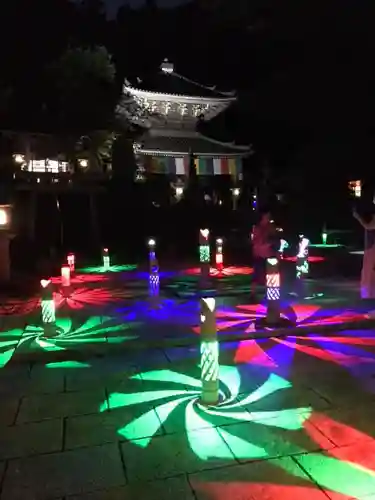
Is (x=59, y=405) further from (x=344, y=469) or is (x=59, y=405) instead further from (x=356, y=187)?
(x=356, y=187)

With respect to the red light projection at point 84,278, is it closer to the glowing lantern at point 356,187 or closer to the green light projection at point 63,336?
the green light projection at point 63,336

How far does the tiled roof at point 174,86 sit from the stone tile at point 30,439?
27092mm

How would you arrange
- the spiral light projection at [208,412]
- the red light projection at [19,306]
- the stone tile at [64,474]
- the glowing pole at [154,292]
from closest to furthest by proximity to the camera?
the stone tile at [64,474] → the spiral light projection at [208,412] → the red light projection at [19,306] → the glowing pole at [154,292]

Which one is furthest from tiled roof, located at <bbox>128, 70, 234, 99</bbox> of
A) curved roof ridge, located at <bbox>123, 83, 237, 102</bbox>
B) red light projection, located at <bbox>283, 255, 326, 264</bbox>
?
red light projection, located at <bbox>283, 255, 326, 264</bbox>

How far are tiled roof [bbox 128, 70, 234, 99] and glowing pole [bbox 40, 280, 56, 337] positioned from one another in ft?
79.2

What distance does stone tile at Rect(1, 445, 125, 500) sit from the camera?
3.28m

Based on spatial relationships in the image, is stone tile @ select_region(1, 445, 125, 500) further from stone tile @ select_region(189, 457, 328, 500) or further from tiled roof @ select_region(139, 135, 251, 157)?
tiled roof @ select_region(139, 135, 251, 157)

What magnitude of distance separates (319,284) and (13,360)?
314 inches

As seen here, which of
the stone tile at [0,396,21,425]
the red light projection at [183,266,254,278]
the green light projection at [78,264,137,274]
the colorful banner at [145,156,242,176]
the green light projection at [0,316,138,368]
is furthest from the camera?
the colorful banner at [145,156,242,176]

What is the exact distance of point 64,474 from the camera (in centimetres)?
349

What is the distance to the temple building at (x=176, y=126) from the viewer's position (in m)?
29.8

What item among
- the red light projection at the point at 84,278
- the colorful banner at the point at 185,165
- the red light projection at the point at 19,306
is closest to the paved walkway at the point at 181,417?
the red light projection at the point at 19,306

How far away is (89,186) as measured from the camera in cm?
2447

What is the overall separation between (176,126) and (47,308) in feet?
86.0
